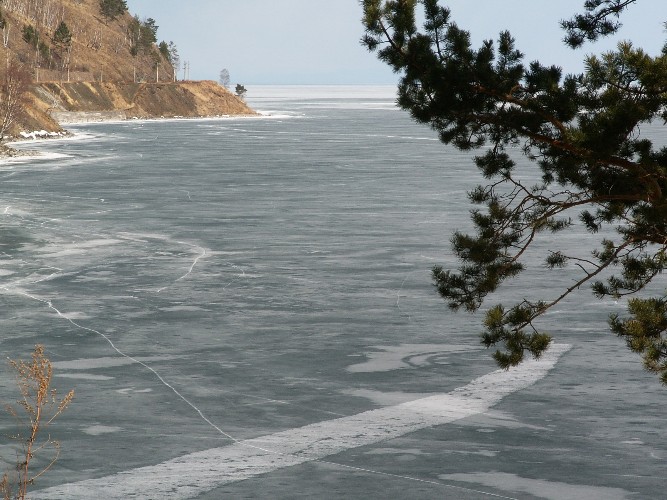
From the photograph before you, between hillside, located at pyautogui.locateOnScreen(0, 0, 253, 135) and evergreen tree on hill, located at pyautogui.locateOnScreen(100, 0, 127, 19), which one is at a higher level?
evergreen tree on hill, located at pyautogui.locateOnScreen(100, 0, 127, 19)

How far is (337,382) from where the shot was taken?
535 inches

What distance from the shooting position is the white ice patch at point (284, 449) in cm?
979

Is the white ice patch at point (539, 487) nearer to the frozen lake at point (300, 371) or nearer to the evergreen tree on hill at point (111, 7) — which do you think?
the frozen lake at point (300, 371)

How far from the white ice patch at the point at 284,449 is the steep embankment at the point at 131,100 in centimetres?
9250

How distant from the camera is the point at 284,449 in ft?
35.8

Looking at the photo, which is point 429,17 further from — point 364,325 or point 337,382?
point 364,325

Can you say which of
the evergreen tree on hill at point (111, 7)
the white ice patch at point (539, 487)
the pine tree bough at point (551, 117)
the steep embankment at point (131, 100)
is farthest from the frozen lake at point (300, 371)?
the evergreen tree on hill at point (111, 7)

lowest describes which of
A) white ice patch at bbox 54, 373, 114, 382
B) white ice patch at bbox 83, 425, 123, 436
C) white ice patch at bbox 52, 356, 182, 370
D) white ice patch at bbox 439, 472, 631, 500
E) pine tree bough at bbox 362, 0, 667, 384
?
white ice patch at bbox 83, 425, 123, 436

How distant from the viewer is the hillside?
12281 centimetres

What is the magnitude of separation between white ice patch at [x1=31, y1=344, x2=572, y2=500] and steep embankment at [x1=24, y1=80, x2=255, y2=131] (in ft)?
303

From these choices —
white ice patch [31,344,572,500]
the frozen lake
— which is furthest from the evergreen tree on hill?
white ice patch [31,344,572,500]

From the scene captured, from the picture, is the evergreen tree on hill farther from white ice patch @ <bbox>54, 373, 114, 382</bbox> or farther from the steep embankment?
white ice patch @ <bbox>54, 373, 114, 382</bbox>

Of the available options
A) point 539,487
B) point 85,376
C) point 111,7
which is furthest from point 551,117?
point 111,7

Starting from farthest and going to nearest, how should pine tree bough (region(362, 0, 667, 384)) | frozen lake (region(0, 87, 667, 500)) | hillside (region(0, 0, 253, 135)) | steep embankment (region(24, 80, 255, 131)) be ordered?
hillside (region(0, 0, 253, 135))
steep embankment (region(24, 80, 255, 131))
frozen lake (region(0, 87, 667, 500))
pine tree bough (region(362, 0, 667, 384))
